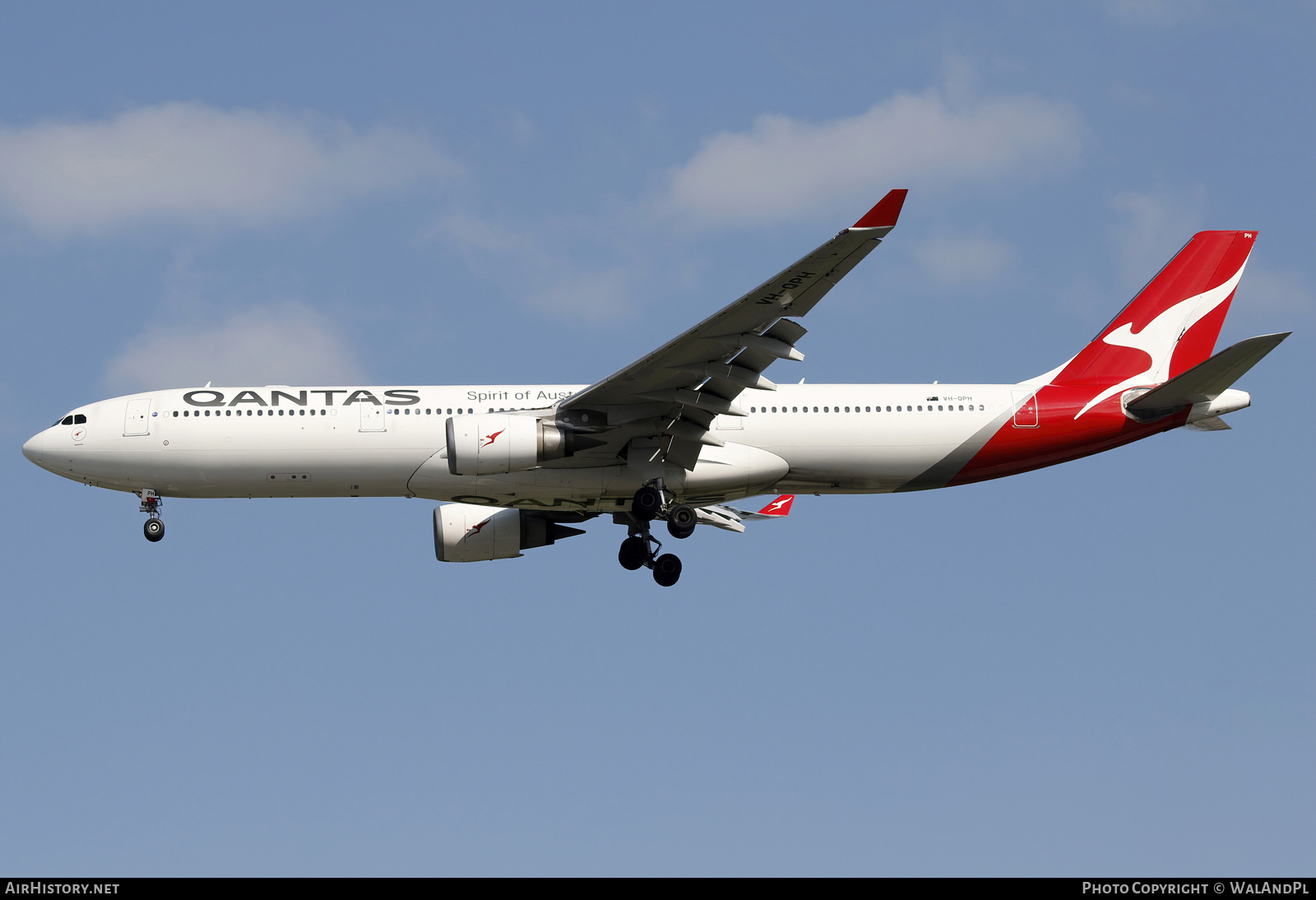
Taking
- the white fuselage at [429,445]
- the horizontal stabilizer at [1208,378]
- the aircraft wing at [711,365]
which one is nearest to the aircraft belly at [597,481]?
the white fuselage at [429,445]

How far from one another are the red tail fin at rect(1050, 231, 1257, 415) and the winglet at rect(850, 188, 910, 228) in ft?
34.7

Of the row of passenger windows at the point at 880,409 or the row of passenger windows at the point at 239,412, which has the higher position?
the row of passenger windows at the point at 239,412

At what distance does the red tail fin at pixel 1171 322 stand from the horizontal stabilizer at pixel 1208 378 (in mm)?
1310

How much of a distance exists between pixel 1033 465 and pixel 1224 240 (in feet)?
26.0

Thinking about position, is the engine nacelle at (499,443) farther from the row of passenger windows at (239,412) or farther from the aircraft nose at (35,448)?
the aircraft nose at (35,448)

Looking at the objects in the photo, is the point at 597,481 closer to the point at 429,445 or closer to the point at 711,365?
the point at 429,445

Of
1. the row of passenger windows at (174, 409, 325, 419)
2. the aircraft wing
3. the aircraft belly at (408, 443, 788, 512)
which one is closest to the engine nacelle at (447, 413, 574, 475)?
the aircraft wing

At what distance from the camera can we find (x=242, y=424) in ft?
95.3

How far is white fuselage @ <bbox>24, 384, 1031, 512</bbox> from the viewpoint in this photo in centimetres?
2884

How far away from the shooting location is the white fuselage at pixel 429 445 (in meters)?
28.8
